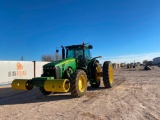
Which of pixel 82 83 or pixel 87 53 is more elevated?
pixel 87 53

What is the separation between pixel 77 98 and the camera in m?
9.36

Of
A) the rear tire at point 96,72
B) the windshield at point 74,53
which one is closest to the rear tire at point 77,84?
the windshield at point 74,53

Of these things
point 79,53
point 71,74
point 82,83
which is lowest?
point 82,83

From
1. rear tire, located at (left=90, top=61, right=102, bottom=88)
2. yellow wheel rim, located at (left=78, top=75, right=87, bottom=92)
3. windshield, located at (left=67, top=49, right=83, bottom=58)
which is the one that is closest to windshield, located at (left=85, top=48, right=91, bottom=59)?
windshield, located at (left=67, top=49, right=83, bottom=58)

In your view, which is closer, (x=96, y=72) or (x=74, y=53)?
(x=74, y=53)

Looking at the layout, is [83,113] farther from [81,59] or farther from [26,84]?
[81,59]

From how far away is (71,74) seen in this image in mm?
9555

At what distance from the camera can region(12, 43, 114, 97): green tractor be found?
9.01m

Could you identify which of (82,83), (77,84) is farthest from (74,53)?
(77,84)

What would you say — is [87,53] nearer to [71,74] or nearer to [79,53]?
[79,53]

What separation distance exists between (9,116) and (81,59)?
5714 millimetres

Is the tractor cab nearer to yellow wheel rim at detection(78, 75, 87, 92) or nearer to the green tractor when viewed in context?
the green tractor

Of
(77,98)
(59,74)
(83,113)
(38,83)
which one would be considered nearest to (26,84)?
(38,83)

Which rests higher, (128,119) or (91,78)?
(91,78)
